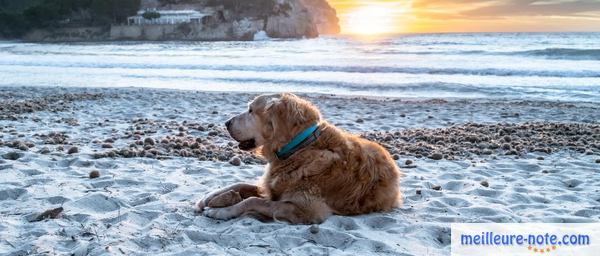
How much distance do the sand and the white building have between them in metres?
89.2

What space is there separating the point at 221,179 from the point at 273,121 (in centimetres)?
179

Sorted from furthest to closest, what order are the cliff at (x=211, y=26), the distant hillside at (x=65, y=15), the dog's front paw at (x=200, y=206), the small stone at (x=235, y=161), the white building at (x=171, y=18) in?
the white building at (x=171, y=18) < the distant hillside at (x=65, y=15) < the cliff at (x=211, y=26) < the small stone at (x=235, y=161) < the dog's front paw at (x=200, y=206)

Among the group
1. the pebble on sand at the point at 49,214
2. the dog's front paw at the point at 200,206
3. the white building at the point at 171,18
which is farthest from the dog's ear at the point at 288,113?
the white building at the point at 171,18

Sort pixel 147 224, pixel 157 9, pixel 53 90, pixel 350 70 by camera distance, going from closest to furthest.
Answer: pixel 147 224 < pixel 53 90 < pixel 350 70 < pixel 157 9

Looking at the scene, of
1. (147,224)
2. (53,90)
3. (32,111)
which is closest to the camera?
(147,224)

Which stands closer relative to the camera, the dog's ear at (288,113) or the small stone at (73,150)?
the dog's ear at (288,113)

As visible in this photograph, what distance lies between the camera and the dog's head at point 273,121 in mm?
4449

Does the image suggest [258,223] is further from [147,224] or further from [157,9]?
[157,9]

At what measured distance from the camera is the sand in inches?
156

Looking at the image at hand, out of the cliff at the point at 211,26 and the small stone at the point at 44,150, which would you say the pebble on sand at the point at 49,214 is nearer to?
the small stone at the point at 44,150

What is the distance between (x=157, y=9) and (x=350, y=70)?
3794 inches

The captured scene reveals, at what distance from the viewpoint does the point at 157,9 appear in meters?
113

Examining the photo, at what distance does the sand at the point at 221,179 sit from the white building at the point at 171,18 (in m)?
89.2

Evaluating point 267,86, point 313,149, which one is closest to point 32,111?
point 313,149
